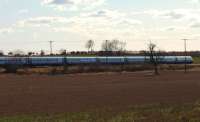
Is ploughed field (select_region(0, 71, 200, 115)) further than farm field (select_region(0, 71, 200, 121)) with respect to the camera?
Yes

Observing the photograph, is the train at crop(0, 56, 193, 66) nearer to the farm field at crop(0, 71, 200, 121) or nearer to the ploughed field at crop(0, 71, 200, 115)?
the ploughed field at crop(0, 71, 200, 115)

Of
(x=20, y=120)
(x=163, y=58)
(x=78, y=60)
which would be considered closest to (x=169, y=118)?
(x=20, y=120)

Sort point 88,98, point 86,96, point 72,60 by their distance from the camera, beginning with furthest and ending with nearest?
point 72,60 < point 86,96 < point 88,98

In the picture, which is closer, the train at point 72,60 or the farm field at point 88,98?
the farm field at point 88,98

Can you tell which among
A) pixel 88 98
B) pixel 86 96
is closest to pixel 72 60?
pixel 86 96

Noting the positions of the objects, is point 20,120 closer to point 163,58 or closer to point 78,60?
point 78,60

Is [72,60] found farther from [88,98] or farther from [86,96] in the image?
[88,98]

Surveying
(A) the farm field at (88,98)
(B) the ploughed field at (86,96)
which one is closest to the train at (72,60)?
(B) the ploughed field at (86,96)

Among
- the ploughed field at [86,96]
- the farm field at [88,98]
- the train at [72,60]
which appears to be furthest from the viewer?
the train at [72,60]

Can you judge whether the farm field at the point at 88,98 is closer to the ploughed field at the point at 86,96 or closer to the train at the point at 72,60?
the ploughed field at the point at 86,96

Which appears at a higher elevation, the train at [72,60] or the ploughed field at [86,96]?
the train at [72,60]

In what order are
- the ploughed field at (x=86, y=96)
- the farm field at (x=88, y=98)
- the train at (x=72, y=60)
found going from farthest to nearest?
the train at (x=72, y=60) < the ploughed field at (x=86, y=96) < the farm field at (x=88, y=98)

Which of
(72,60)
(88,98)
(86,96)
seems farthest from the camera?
(72,60)

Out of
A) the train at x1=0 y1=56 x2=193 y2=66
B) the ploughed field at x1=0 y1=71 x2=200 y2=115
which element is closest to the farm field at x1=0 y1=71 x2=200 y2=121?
the ploughed field at x1=0 y1=71 x2=200 y2=115
